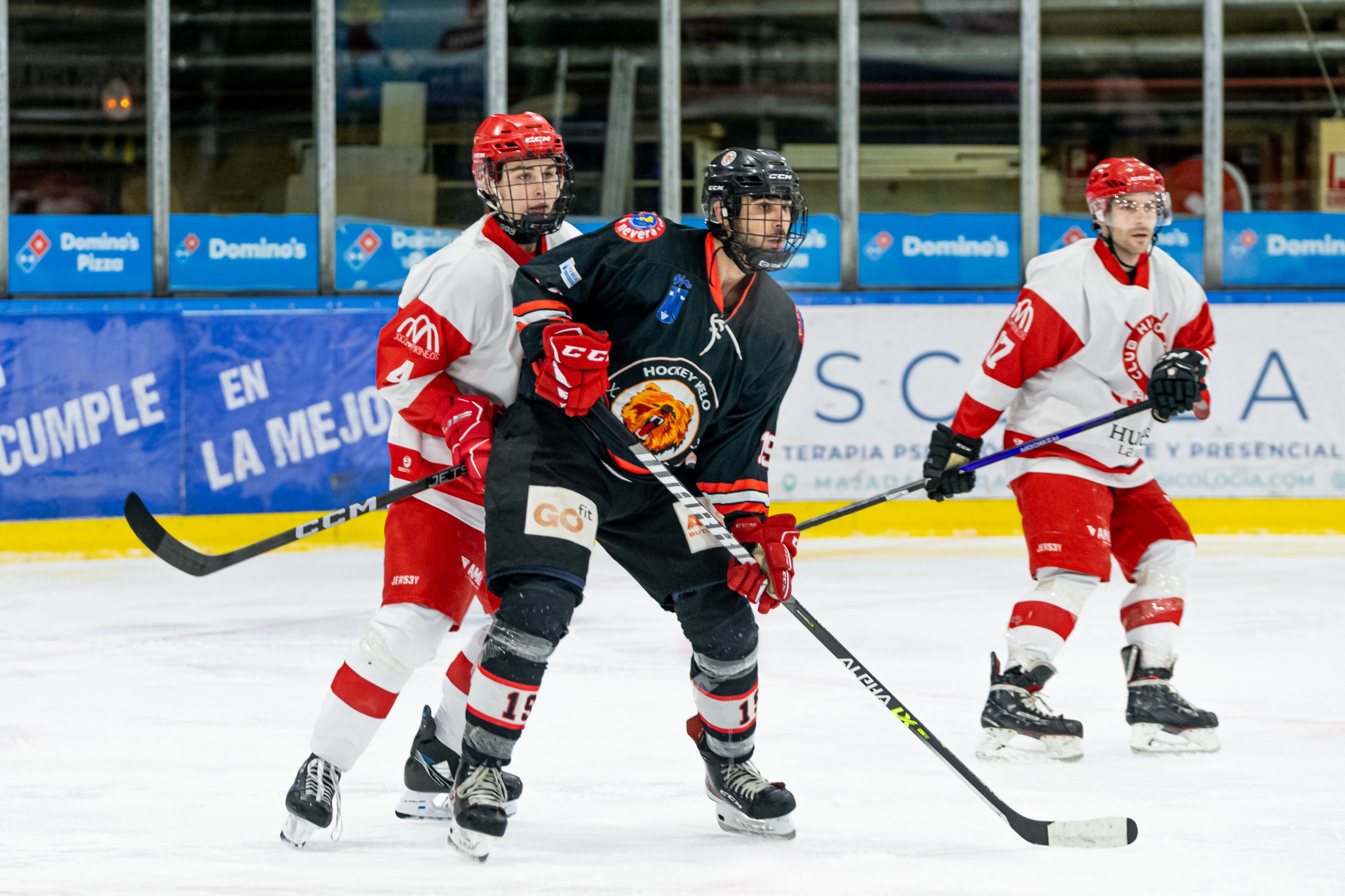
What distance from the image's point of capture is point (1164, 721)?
3340mm

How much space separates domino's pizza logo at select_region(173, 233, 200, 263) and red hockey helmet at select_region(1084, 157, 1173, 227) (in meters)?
4.43

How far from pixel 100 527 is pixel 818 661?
3209 millimetres

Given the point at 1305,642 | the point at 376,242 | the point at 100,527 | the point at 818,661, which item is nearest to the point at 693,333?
the point at 818,661

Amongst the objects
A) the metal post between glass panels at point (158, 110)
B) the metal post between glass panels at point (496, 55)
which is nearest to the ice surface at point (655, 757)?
the metal post between glass panels at point (158, 110)

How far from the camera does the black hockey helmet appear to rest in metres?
2.53

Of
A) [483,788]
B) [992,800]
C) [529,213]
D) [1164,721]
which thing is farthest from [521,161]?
[1164,721]

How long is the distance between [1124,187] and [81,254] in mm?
4674

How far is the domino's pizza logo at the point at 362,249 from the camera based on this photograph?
698 centimetres

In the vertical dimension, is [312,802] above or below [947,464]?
below

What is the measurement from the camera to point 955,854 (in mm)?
2521

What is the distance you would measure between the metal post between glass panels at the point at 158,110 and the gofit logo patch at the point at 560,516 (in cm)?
480

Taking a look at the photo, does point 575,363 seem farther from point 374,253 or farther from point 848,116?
point 848,116

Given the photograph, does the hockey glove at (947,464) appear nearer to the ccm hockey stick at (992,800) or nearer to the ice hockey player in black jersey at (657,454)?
the ice hockey player in black jersey at (657,454)

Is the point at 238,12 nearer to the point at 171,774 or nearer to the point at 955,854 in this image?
the point at 171,774
